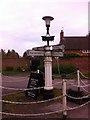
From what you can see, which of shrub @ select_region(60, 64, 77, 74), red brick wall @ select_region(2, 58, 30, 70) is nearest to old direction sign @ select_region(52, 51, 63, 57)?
shrub @ select_region(60, 64, 77, 74)

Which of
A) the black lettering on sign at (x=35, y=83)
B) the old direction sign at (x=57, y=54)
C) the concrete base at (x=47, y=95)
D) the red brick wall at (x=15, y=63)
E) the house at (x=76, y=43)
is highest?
the house at (x=76, y=43)

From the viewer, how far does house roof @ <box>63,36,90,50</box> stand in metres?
53.4

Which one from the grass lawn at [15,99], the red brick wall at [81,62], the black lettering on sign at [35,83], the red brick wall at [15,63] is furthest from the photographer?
the red brick wall at [15,63]

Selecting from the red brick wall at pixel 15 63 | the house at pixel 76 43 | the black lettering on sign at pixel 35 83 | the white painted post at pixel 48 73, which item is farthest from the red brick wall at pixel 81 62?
the white painted post at pixel 48 73

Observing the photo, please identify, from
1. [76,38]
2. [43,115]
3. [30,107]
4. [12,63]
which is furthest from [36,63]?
[76,38]

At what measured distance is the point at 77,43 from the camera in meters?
55.0

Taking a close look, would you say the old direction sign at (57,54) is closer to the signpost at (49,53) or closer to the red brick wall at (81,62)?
the signpost at (49,53)

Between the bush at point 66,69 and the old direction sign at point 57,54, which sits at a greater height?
the old direction sign at point 57,54

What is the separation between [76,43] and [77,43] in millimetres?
208

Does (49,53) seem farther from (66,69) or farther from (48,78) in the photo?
(66,69)

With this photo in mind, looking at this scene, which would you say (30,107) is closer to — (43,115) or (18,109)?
(18,109)

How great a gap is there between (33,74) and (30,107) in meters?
2.18

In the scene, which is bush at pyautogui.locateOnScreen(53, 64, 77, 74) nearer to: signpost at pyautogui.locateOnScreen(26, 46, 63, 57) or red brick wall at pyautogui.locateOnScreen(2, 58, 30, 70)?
red brick wall at pyautogui.locateOnScreen(2, 58, 30, 70)

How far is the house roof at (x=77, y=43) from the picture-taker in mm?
53406
